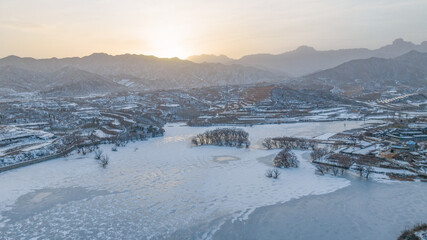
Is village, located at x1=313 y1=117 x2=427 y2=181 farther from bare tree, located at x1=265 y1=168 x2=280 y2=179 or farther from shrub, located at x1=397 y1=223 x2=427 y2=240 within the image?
shrub, located at x1=397 y1=223 x2=427 y2=240

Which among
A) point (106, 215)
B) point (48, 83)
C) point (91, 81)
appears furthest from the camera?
point (48, 83)

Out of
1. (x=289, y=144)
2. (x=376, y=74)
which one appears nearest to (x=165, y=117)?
(x=289, y=144)

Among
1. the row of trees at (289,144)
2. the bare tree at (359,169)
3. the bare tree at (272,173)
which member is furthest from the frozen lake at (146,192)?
the row of trees at (289,144)

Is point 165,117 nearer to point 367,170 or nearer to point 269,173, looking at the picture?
point 269,173

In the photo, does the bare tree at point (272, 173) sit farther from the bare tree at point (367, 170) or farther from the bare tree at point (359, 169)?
the bare tree at point (367, 170)

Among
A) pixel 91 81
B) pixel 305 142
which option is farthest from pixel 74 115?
pixel 91 81

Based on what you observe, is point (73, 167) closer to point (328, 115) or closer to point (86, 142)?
point (86, 142)

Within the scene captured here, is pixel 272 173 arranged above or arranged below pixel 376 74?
below
